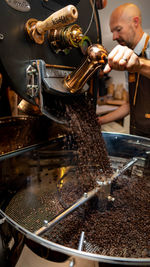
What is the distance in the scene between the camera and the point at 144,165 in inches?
38.1

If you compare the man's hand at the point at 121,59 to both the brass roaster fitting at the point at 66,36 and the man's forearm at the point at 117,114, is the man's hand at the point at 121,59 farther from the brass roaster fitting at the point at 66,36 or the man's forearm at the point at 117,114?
the man's forearm at the point at 117,114

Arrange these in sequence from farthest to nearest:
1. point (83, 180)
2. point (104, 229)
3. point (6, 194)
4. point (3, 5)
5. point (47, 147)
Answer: point (47, 147) → point (83, 180) → point (6, 194) → point (104, 229) → point (3, 5)

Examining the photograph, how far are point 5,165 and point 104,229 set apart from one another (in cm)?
43

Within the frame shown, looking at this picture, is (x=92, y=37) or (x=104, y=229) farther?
(x=92, y=37)

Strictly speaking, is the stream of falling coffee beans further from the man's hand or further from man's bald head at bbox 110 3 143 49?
man's bald head at bbox 110 3 143 49

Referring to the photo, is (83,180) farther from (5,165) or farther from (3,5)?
(3,5)

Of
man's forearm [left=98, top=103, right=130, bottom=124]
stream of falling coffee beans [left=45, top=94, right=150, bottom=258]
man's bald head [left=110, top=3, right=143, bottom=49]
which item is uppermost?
man's bald head [left=110, top=3, right=143, bottom=49]

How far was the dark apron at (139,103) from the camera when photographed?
1.58 m

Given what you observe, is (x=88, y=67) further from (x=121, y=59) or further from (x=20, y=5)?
(x=20, y=5)

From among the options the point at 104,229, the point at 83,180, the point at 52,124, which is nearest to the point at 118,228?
the point at 104,229

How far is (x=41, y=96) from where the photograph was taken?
1.99ft

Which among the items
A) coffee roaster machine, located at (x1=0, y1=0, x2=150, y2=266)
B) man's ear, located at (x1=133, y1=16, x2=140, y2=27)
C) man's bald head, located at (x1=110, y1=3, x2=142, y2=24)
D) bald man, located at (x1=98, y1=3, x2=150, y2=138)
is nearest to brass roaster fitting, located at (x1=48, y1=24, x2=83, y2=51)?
coffee roaster machine, located at (x1=0, y1=0, x2=150, y2=266)

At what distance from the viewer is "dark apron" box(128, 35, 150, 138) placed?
5.18 feet

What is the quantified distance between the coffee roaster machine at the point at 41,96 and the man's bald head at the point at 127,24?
0.78 metres
